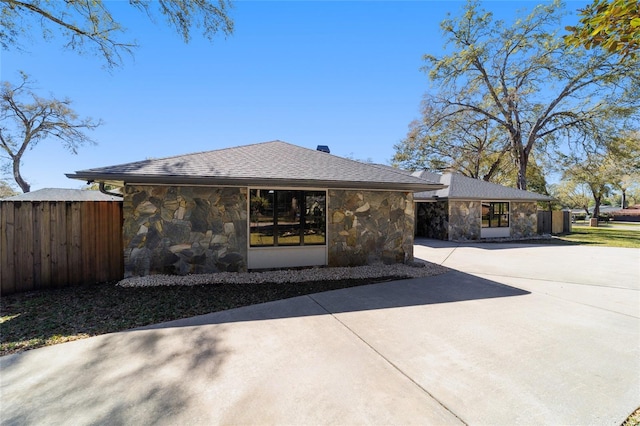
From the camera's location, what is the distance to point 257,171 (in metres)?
6.97

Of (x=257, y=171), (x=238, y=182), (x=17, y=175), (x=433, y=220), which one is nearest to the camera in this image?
(x=238, y=182)

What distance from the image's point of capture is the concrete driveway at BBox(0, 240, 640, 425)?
7.97 feet

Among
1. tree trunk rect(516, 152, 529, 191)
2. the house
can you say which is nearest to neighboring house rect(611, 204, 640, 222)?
tree trunk rect(516, 152, 529, 191)

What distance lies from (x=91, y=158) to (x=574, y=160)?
40.4 m

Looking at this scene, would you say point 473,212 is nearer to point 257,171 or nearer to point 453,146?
point 257,171

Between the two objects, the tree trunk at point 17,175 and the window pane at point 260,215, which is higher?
the tree trunk at point 17,175

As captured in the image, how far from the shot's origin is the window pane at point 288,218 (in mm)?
7551

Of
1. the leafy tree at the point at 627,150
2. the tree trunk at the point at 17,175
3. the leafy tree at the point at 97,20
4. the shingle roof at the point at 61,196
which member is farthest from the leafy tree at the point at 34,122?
the leafy tree at the point at 627,150

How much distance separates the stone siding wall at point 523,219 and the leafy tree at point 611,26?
16632mm

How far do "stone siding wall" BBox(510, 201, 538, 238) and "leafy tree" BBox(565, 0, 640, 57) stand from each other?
54.6 feet

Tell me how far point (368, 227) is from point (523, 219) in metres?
13.7

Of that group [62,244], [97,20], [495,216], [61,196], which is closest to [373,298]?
[62,244]

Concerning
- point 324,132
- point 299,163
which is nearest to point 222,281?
point 299,163

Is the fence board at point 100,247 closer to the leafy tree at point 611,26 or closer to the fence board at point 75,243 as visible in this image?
the fence board at point 75,243
